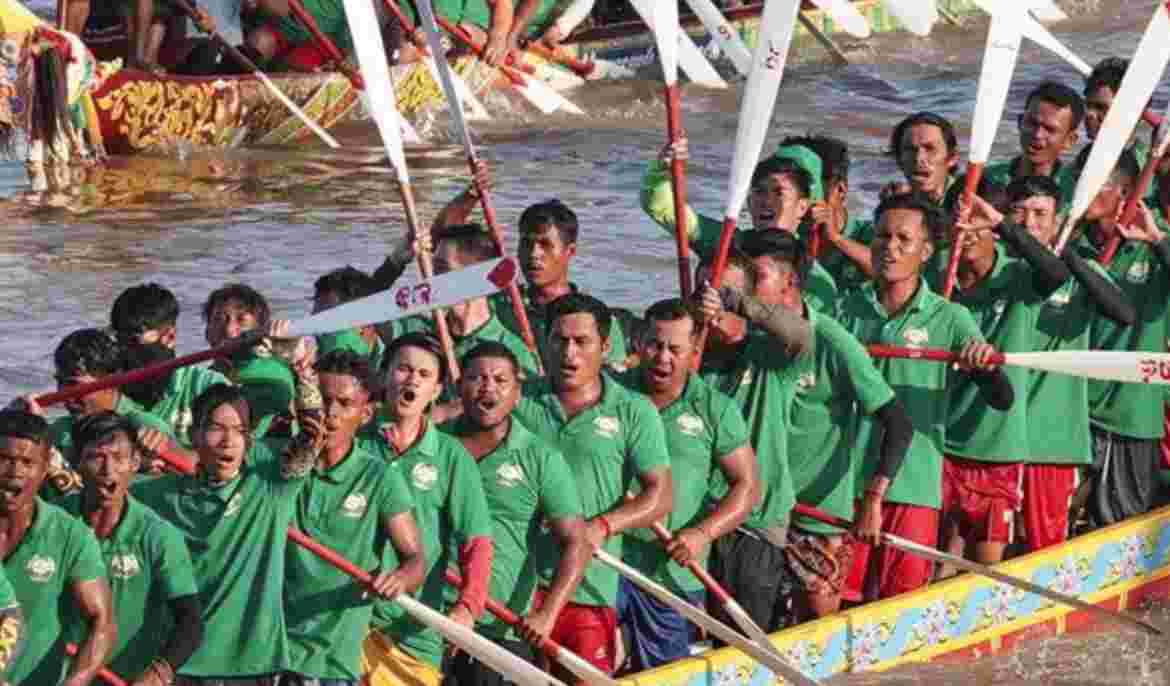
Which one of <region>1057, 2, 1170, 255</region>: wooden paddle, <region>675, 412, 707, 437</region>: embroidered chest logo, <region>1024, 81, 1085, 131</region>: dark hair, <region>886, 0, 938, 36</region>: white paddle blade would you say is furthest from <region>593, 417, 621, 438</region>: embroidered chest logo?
<region>886, 0, 938, 36</region>: white paddle blade

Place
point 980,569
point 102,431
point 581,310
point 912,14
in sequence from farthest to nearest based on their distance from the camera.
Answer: point 912,14, point 980,569, point 581,310, point 102,431

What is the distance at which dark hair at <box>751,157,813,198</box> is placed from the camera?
10.1 m

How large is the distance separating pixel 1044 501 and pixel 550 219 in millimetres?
2135

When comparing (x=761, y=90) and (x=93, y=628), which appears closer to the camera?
(x=93, y=628)

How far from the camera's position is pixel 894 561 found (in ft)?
32.5

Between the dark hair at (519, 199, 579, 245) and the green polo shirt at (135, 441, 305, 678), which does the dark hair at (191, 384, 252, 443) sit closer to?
the green polo shirt at (135, 441, 305, 678)

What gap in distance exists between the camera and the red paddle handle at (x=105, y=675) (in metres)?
7.64

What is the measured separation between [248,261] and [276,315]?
1401 millimetres

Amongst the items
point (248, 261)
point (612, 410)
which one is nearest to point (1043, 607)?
point (612, 410)

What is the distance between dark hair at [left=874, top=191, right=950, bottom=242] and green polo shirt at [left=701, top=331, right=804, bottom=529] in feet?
2.16

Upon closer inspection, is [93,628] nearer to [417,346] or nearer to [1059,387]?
[417,346]

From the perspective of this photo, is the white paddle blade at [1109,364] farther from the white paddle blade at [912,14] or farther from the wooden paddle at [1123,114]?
the white paddle blade at [912,14]

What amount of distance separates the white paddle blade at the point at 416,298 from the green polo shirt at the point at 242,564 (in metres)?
0.67

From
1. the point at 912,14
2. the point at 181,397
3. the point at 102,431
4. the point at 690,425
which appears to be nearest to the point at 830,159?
the point at 690,425
